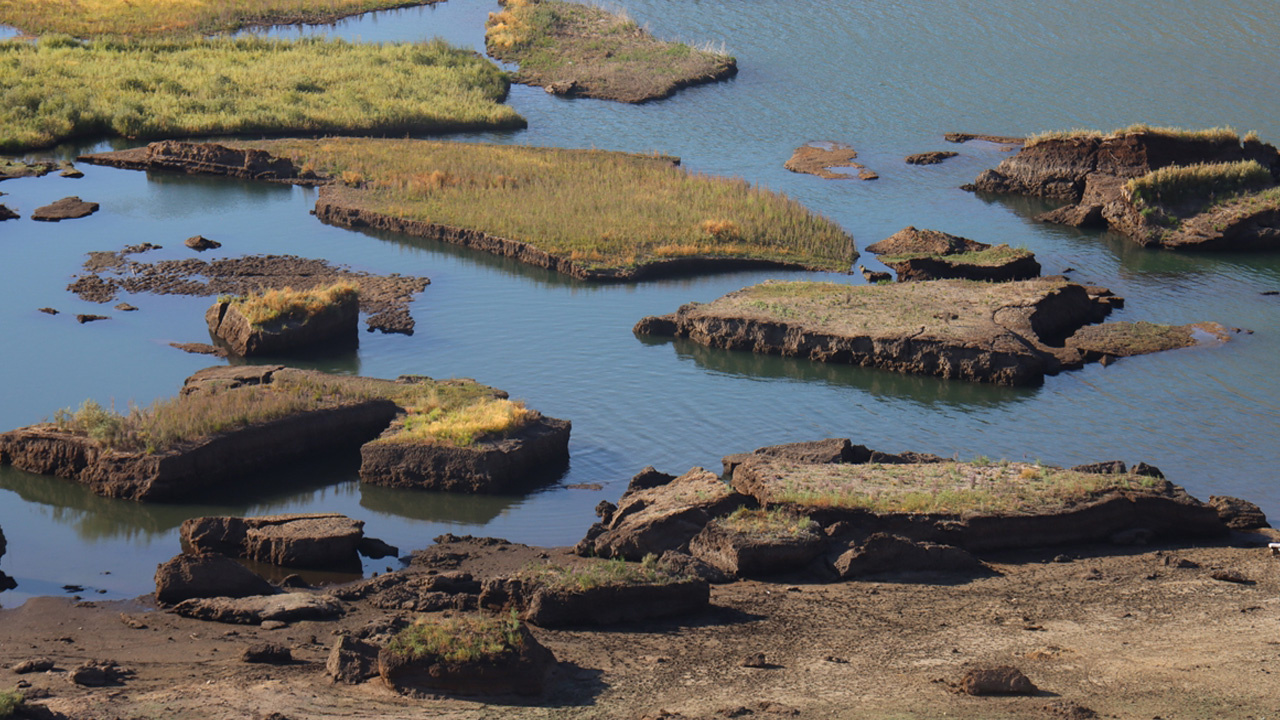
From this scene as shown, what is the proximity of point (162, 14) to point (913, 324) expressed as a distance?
5592cm

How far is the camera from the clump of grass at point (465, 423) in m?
22.5

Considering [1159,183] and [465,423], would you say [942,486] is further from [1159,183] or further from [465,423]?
[1159,183]

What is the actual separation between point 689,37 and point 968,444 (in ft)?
166

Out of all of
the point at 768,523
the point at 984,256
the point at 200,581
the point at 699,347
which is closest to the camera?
the point at 200,581

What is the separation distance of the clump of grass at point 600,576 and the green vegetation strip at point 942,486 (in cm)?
335

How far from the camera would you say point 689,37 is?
233 ft

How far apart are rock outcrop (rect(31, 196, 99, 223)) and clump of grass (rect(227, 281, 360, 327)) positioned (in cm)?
1271

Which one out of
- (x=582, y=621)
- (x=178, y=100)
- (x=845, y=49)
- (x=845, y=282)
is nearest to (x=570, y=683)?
(x=582, y=621)

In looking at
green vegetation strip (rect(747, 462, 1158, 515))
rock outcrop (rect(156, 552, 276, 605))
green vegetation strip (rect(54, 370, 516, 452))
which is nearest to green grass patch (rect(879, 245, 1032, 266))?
green vegetation strip (rect(54, 370, 516, 452))

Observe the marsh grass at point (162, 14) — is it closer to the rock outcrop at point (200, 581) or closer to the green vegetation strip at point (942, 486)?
the rock outcrop at point (200, 581)

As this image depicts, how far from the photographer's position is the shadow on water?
27344mm

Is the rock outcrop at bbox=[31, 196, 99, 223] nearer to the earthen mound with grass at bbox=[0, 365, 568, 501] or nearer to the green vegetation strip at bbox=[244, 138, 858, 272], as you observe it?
the green vegetation strip at bbox=[244, 138, 858, 272]

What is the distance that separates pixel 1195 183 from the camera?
41.1 meters

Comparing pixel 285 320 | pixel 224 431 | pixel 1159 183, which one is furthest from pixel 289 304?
pixel 1159 183
